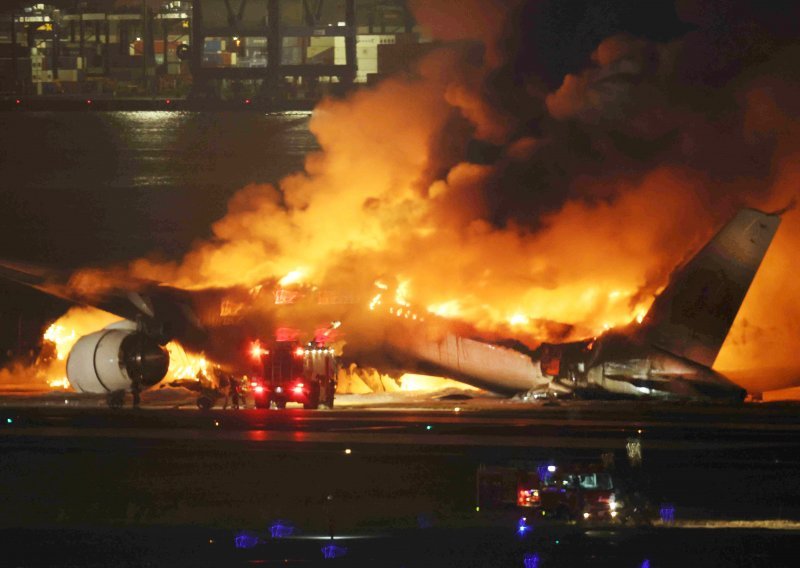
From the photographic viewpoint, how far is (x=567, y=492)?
23734mm

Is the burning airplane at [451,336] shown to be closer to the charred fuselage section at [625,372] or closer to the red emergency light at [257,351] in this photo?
the charred fuselage section at [625,372]

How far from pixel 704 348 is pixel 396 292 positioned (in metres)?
10.8

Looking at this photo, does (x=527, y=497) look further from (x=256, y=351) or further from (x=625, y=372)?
(x=256, y=351)

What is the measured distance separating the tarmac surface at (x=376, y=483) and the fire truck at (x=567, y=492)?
0.87 feet

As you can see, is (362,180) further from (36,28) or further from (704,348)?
(36,28)

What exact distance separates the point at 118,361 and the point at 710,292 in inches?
750

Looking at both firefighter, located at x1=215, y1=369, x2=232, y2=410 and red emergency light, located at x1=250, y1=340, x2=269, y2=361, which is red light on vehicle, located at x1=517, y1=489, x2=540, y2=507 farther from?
firefighter, located at x1=215, y1=369, x2=232, y2=410

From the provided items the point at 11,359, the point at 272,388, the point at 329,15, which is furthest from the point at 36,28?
the point at 272,388

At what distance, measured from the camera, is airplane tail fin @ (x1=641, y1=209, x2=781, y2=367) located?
38.7 meters

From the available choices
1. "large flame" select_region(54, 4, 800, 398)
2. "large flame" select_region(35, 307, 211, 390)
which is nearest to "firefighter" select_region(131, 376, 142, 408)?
"large flame" select_region(54, 4, 800, 398)

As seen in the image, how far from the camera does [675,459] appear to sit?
3038cm

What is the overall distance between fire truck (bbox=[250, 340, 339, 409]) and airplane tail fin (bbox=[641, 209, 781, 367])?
1031cm

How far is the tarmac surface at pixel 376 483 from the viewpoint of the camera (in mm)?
21953

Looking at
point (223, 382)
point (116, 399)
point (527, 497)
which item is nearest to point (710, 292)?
point (223, 382)
